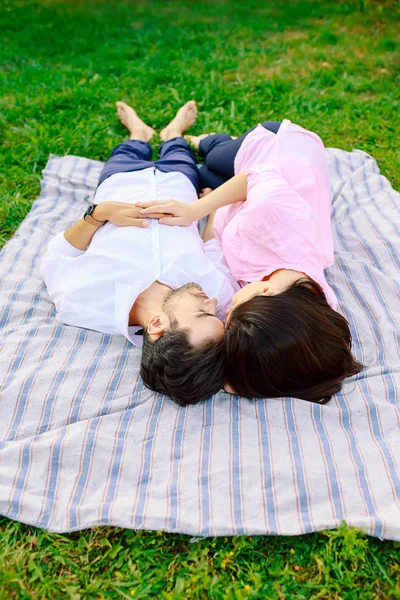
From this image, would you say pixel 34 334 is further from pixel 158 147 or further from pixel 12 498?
pixel 158 147

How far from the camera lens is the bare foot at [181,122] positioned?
4531mm

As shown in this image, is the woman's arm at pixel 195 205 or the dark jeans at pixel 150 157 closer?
the woman's arm at pixel 195 205

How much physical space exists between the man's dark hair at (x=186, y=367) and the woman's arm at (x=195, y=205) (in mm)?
845

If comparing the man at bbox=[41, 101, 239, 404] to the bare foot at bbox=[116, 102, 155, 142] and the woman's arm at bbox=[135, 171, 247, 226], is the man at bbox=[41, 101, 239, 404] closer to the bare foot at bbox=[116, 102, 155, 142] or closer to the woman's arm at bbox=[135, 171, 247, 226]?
the woman's arm at bbox=[135, 171, 247, 226]

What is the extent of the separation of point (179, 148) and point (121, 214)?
1188mm

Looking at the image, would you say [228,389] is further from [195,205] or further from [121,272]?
[195,205]

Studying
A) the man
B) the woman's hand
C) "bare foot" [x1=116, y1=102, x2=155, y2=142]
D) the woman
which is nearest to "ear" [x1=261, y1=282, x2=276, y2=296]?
the woman

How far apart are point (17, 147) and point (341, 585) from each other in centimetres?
406

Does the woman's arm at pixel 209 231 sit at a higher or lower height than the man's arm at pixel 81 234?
lower

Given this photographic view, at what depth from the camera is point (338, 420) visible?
101 inches

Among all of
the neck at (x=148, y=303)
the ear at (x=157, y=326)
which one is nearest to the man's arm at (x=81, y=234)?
the neck at (x=148, y=303)

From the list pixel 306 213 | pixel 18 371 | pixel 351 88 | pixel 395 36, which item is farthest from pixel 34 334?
pixel 395 36

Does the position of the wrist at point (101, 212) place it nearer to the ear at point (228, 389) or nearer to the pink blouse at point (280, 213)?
the pink blouse at point (280, 213)

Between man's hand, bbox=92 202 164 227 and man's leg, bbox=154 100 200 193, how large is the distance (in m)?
0.62
